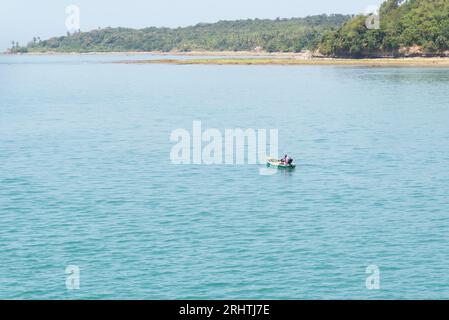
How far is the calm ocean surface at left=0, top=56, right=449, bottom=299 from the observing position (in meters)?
44.5

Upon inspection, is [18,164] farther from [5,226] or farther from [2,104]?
[2,104]

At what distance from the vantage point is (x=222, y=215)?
60062 millimetres

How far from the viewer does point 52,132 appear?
114 metres

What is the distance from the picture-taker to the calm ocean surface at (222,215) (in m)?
44.5

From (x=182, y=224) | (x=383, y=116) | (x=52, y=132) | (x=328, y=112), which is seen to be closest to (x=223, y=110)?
(x=328, y=112)

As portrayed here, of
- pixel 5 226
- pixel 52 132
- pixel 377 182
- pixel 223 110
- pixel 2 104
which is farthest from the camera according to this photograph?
pixel 2 104

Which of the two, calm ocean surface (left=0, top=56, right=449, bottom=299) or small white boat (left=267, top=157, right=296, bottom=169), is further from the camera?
small white boat (left=267, top=157, right=296, bottom=169)

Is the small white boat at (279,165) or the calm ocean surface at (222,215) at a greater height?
the small white boat at (279,165)

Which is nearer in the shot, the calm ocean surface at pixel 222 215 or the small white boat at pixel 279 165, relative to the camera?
the calm ocean surface at pixel 222 215

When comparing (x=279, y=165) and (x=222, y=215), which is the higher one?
(x=279, y=165)

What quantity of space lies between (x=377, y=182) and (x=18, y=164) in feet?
132

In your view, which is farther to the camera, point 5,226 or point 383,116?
point 383,116

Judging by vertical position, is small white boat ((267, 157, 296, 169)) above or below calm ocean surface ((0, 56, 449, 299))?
above

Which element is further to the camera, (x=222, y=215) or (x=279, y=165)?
(x=279, y=165)
